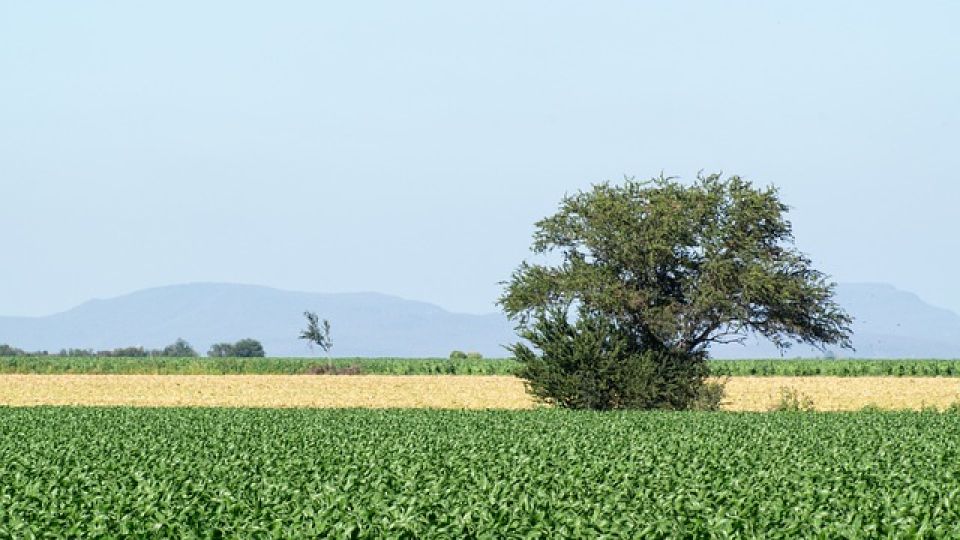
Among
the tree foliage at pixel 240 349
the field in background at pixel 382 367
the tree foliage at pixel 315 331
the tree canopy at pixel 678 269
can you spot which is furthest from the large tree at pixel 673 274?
the tree foliage at pixel 240 349

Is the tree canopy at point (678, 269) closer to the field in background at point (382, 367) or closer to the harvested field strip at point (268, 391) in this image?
the harvested field strip at point (268, 391)

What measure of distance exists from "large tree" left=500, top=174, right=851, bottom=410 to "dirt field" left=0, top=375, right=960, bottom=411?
11640 millimetres

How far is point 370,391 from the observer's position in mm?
73312

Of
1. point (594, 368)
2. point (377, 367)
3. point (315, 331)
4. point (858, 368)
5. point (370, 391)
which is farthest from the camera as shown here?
point (315, 331)

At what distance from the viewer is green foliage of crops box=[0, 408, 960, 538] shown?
14945mm

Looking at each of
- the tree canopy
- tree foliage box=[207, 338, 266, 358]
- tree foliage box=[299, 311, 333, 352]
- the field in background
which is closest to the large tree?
the tree canopy

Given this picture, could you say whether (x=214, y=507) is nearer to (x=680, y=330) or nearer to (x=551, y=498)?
(x=551, y=498)

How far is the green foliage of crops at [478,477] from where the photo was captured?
14.9m

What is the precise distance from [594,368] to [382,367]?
56.6 meters

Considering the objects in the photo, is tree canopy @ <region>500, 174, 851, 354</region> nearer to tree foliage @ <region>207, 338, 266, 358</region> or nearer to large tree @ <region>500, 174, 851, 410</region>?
Result: large tree @ <region>500, 174, 851, 410</region>

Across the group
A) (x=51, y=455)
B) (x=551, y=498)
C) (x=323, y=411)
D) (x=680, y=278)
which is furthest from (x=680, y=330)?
(x=551, y=498)

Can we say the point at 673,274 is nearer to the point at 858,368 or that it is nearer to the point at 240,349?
the point at 858,368

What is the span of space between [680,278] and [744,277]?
7.26ft

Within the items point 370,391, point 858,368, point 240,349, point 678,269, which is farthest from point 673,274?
point 240,349
